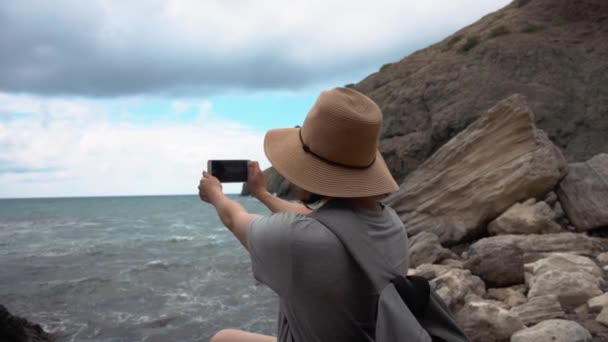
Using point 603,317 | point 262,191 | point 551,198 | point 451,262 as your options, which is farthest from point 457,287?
point 551,198

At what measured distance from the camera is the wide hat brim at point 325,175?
1973 mm

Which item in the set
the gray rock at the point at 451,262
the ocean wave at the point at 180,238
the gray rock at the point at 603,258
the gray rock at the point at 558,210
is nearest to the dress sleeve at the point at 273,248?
the gray rock at the point at 603,258

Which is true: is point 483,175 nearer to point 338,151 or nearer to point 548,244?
point 548,244

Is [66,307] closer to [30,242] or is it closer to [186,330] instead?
[186,330]

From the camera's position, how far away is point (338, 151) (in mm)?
2006

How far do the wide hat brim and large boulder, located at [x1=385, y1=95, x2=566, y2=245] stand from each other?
34.3ft

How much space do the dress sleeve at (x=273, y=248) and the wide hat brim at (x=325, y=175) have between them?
0.17m

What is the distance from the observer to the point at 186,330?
956 centimetres

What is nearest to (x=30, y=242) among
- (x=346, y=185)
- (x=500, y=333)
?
(x=500, y=333)

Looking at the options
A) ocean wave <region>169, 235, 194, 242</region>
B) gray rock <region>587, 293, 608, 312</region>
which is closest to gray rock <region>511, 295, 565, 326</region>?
gray rock <region>587, 293, 608, 312</region>

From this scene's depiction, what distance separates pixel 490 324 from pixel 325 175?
4101mm

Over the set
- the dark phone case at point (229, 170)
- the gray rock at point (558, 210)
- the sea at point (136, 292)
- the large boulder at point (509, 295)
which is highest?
the dark phone case at point (229, 170)

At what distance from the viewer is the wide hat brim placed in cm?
197

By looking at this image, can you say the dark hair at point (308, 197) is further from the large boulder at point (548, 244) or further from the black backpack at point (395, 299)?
the large boulder at point (548, 244)
